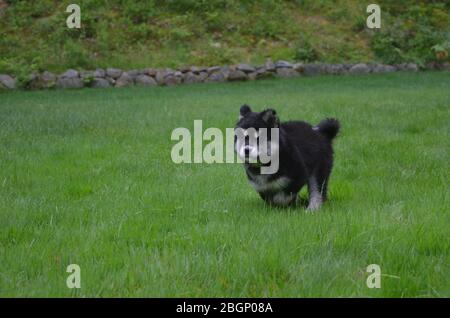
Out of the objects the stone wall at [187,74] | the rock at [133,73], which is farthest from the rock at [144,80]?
the rock at [133,73]

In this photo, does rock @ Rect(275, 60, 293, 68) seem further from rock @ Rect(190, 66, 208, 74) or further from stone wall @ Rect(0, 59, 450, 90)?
rock @ Rect(190, 66, 208, 74)

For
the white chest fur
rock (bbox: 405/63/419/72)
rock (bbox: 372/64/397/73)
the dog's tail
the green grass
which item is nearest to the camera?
the green grass

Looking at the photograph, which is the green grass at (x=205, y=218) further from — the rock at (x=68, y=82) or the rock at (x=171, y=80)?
the rock at (x=171, y=80)

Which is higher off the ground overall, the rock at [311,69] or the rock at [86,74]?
the rock at [311,69]

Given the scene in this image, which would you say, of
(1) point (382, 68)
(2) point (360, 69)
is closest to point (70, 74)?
(2) point (360, 69)

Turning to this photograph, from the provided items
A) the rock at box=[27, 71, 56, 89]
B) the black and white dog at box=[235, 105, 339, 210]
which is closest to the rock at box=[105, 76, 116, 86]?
the rock at box=[27, 71, 56, 89]

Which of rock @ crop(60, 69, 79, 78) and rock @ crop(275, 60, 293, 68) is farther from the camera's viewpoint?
rock @ crop(275, 60, 293, 68)

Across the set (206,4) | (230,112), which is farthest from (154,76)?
(230,112)

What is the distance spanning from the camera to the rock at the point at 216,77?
2139 centimetres

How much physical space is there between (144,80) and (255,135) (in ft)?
53.1

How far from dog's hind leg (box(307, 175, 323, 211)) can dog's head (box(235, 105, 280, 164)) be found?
718mm

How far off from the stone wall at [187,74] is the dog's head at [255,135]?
1585 centimetres

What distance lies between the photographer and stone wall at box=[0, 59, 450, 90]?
65.7 feet

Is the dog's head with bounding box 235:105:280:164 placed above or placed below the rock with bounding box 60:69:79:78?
below
